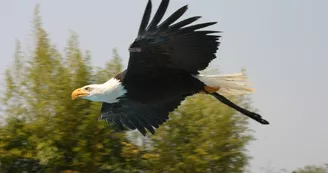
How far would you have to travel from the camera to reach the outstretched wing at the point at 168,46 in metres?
5.79

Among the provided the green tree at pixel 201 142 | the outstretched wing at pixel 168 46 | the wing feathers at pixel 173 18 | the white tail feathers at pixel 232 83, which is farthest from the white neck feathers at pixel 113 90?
the green tree at pixel 201 142

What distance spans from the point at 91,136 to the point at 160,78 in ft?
12.9

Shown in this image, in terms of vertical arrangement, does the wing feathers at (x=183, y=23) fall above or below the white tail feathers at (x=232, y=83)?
above

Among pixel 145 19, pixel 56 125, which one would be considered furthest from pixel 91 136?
pixel 145 19

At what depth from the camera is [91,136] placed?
33.5 feet

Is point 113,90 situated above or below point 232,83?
below

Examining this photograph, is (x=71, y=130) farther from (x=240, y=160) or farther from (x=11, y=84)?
(x=240, y=160)

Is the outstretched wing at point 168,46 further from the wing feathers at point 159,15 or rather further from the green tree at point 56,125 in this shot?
the green tree at point 56,125

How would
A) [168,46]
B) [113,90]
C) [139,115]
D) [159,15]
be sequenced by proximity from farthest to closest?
[139,115], [113,90], [168,46], [159,15]

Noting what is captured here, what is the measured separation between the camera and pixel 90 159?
392 inches


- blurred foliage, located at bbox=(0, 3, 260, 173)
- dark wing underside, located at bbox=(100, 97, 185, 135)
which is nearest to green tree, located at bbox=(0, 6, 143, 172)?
blurred foliage, located at bbox=(0, 3, 260, 173)

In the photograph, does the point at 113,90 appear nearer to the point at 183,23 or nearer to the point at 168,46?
the point at 168,46

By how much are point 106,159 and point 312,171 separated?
12.2ft

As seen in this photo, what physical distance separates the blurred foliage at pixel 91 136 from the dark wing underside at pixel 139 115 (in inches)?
98.9
